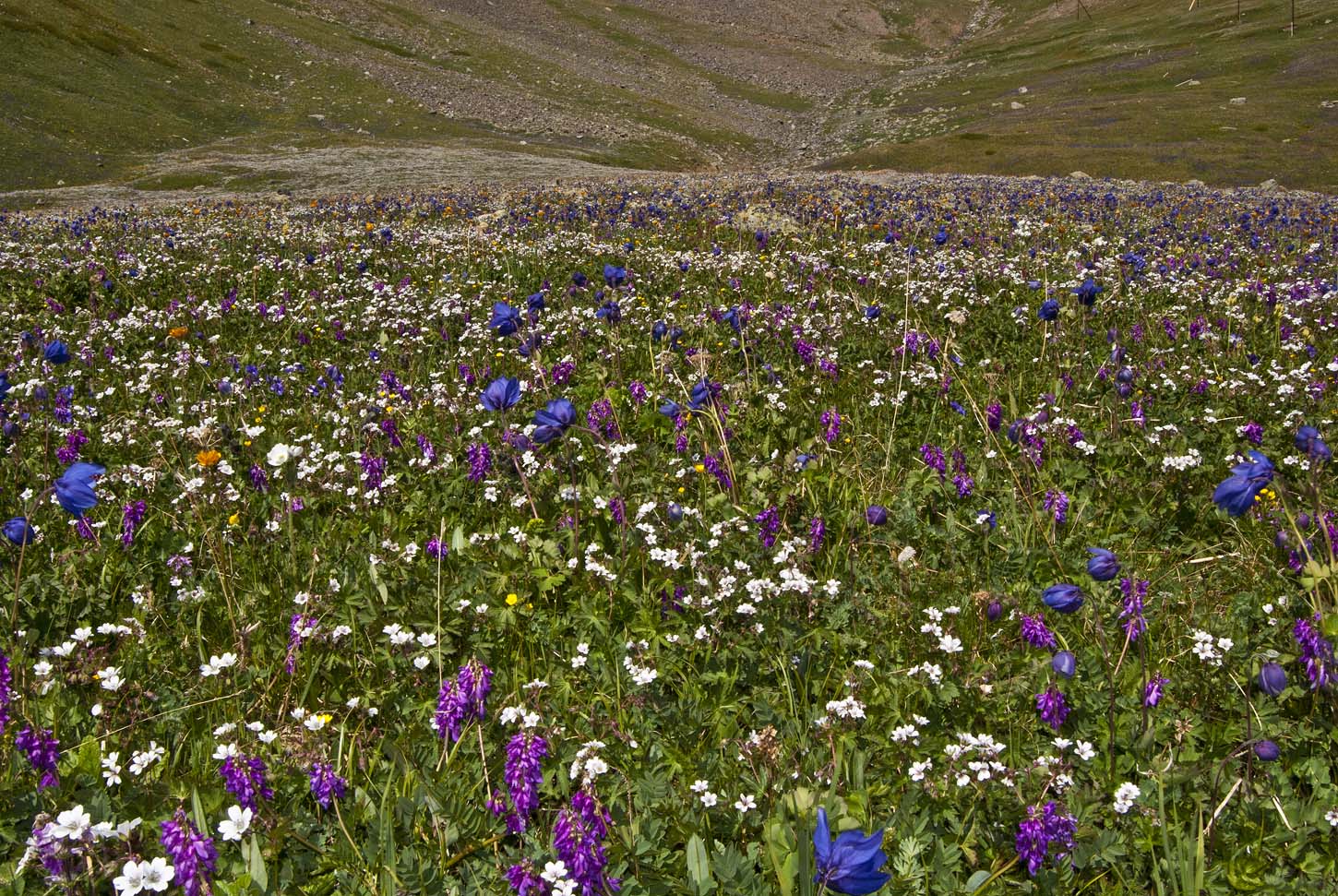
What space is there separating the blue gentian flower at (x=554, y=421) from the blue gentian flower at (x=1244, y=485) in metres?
3.06

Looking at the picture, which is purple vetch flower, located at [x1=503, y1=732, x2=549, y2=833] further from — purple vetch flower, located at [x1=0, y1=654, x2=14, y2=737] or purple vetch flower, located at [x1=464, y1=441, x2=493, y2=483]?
purple vetch flower, located at [x1=464, y1=441, x2=493, y2=483]

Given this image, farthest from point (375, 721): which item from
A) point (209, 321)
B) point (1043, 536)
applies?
point (209, 321)

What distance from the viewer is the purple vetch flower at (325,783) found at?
3.01 meters

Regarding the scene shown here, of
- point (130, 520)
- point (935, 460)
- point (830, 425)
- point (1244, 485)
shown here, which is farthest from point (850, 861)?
point (130, 520)

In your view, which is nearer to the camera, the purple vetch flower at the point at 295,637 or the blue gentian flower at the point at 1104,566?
the blue gentian flower at the point at 1104,566

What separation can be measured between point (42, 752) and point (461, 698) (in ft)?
4.86

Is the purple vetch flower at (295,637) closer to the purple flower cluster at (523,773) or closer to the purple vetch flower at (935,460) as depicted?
the purple flower cluster at (523,773)

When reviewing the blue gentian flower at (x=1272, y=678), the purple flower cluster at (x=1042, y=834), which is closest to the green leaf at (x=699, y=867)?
the purple flower cluster at (x=1042, y=834)

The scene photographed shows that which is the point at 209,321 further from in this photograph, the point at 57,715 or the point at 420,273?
the point at 57,715

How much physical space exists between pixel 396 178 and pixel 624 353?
38.8 metres

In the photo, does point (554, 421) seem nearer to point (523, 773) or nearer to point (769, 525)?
point (769, 525)

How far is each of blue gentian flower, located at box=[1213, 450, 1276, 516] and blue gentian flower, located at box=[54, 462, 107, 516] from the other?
15.3ft

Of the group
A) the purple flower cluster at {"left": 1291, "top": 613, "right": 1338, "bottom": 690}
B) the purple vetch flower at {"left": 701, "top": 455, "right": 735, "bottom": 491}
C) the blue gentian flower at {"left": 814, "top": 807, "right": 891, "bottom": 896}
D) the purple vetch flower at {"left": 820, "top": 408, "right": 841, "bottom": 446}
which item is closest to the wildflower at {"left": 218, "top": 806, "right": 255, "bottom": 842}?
the blue gentian flower at {"left": 814, "top": 807, "right": 891, "bottom": 896}

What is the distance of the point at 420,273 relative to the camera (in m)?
13.2
